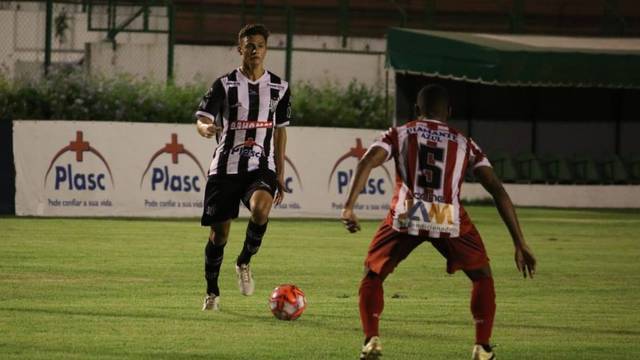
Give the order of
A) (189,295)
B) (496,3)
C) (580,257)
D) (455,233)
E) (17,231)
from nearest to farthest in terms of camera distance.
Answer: (455,233), (189,295), (580,257), (17,231), (496,3)

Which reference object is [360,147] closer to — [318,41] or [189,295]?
[318,41]

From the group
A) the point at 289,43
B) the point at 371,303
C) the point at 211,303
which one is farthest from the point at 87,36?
the point at 371,303

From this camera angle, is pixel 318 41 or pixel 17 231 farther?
pixel 318 41

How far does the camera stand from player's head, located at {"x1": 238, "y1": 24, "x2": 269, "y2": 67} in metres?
12.3

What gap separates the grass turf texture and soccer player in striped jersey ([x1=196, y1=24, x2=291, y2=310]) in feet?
2.14

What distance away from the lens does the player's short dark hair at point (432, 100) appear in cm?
925

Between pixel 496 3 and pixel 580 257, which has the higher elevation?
pixel 496 3

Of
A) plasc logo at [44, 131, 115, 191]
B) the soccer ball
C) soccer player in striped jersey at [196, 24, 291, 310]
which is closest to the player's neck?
soccer player in striped jersey at [196, 24, 291, 310]

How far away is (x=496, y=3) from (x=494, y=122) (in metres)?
3.84

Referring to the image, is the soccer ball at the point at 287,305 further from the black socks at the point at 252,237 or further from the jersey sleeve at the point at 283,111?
the jersey sleeve at the point at 283,111

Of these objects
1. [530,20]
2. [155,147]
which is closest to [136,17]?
[155,147]

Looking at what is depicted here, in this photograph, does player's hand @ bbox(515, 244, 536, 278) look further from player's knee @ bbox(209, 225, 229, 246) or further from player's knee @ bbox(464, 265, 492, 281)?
player's knee @ bbox(209, 225, 229, 246)

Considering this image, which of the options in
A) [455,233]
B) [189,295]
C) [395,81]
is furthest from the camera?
[395,81]

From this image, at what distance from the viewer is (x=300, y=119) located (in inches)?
1281
